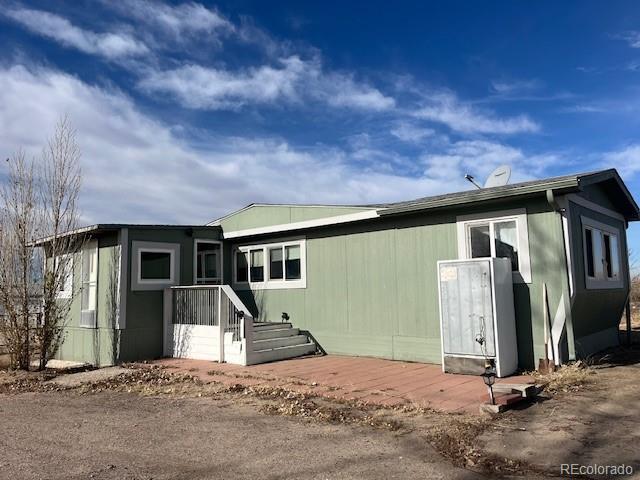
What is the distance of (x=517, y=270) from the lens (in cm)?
820

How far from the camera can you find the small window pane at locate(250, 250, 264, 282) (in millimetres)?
12375

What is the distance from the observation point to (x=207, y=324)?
1049 centimetres

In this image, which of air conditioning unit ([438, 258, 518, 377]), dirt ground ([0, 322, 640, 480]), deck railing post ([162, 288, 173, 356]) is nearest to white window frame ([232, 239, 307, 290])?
deck railing post ([162, 288, 173, 356])

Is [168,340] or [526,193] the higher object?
[526,193]

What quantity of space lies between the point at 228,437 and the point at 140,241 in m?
6.93

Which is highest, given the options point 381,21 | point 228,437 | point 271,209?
point 381,21

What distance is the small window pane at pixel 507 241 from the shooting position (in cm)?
827

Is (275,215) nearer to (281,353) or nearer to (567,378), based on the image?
(281,353)

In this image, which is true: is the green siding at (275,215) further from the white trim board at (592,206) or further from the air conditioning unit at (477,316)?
the white trim board at (592,206)

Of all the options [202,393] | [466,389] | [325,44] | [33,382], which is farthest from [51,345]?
[325,44]

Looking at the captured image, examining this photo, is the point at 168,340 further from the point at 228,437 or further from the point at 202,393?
the point at 228,437

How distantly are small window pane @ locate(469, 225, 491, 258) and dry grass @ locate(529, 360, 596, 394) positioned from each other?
215cm

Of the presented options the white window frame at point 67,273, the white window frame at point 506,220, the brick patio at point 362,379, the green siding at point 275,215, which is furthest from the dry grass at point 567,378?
the white window frame at point 67,273

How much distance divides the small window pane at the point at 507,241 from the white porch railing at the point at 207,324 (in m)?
4.85
